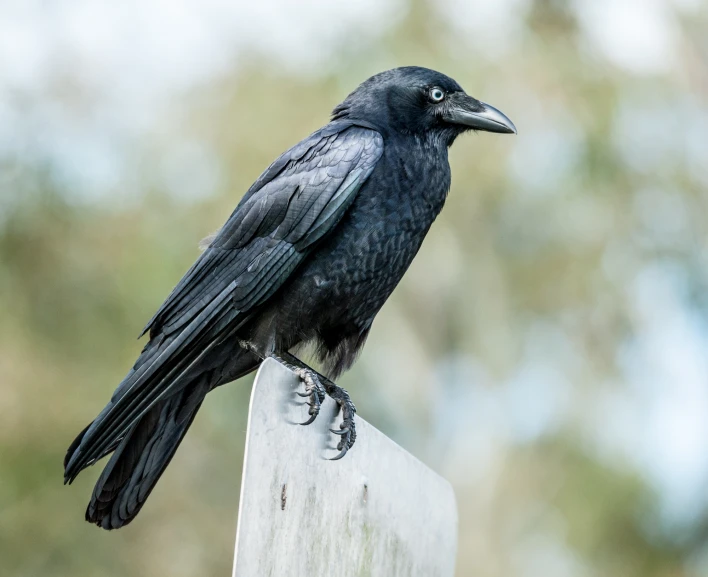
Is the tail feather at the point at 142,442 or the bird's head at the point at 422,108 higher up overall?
the bird's head at the point at 422,108

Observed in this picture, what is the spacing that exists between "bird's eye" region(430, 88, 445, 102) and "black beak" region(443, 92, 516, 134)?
45mm

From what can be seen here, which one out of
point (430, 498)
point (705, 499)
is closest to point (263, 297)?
point (430, 498)

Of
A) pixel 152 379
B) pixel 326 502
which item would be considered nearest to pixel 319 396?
pixel 326 502

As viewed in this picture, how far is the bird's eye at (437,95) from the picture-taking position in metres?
4.30

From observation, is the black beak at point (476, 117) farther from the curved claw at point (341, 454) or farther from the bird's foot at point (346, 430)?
the curved claw at point (341, 454)

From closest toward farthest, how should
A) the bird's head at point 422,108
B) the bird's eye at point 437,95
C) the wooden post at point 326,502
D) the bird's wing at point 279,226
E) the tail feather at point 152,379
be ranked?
the wooden post at point 326,502, the tail feather at point 152,379, the bird's wing at point 279,226, the bird's head at point 422,108, the bird's eye at point 437,95

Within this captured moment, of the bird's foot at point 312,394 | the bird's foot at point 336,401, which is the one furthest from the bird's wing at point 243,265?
the bird's foot at point 312,394

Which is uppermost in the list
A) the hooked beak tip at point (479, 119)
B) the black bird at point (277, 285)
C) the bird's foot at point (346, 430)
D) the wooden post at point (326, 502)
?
the hooked beak tip at point (479, 119)

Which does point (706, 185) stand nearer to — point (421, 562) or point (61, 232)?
point (61, 232)

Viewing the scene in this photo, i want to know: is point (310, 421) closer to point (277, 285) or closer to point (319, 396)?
point (319, 396)

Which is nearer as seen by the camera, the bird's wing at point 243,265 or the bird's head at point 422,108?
the bird's wing at point 243,265

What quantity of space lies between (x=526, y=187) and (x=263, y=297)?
9542 millimetres

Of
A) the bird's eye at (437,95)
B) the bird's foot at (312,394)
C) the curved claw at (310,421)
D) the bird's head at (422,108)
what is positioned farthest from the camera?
the bird's eye at (437,95)

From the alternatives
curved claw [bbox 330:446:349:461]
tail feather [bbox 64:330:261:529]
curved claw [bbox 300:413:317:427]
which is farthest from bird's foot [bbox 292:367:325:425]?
tail feather [bbox 64:330:261:529]
